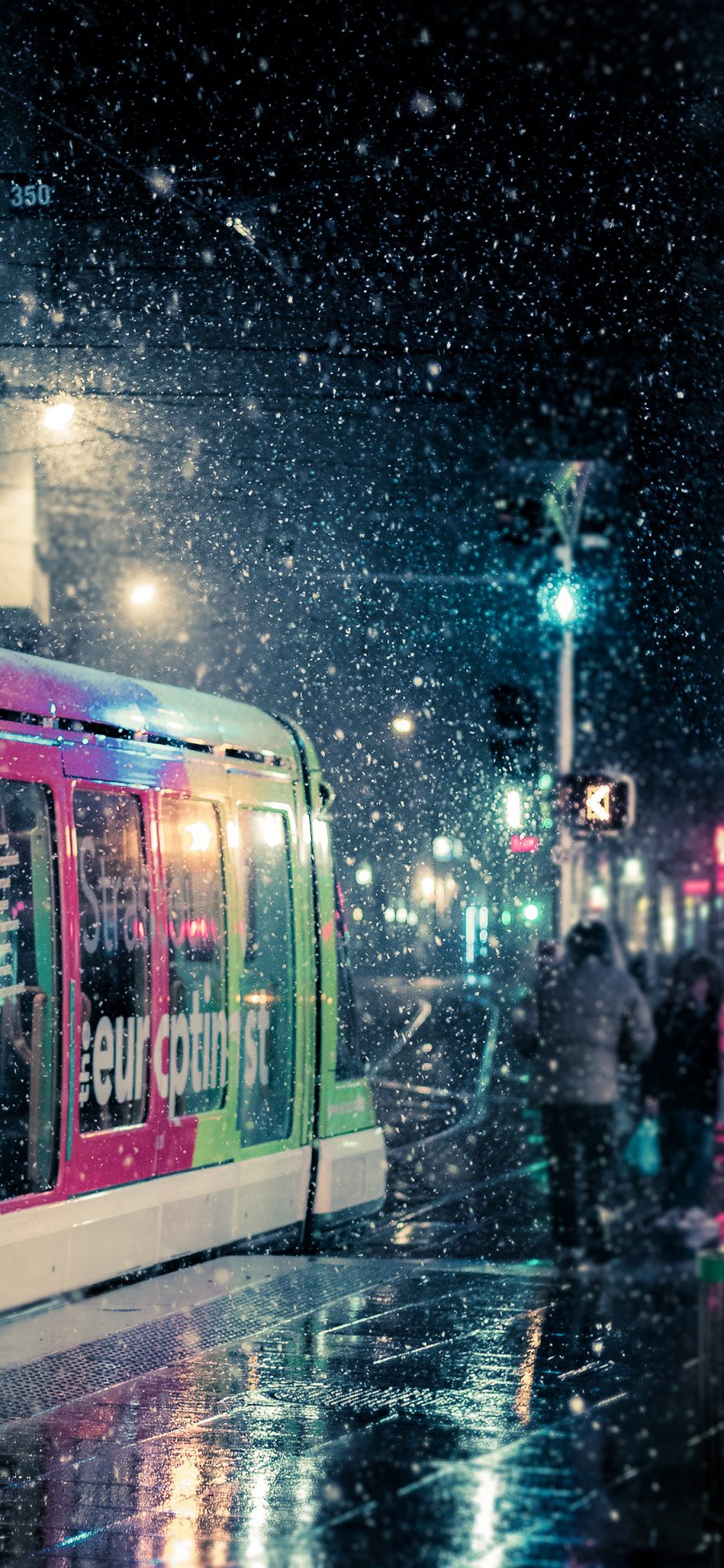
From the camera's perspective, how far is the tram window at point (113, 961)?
24.5 feet

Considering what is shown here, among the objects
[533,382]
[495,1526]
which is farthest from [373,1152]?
[533,382]

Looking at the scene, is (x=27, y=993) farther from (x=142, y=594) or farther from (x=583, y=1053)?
(x=142, y=594)

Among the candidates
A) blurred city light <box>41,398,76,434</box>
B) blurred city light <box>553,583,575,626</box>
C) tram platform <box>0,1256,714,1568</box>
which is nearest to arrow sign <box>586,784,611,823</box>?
tram platform <box>0,1256,714,1568</box>

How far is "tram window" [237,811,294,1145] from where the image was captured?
9.02 metres

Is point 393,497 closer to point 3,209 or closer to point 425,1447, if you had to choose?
point 3,209

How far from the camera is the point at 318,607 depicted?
58.6ft

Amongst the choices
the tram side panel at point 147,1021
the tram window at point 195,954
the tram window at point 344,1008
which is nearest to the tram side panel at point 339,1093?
the tram window at point 344,1008

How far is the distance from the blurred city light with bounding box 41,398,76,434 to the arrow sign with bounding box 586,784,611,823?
6299 mm

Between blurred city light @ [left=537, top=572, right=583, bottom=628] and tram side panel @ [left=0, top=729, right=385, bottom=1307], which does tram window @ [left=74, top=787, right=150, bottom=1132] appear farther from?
blurred city light @ [left=537, top=572, right=583, bottom=628]

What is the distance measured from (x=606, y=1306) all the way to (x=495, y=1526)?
356cm

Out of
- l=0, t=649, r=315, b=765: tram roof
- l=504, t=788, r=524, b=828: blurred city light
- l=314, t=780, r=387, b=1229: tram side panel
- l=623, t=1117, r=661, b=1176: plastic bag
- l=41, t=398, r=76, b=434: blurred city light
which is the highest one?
l=41, t=398, r=76, b=434: blurred city light

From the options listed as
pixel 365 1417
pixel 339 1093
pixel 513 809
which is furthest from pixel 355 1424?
pixel 513 809

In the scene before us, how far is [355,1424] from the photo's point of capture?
5.52 m

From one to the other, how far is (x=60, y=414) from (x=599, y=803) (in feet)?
23.1
